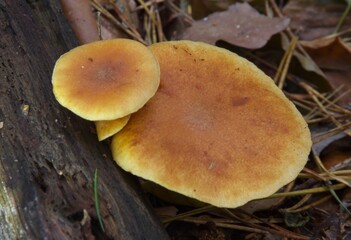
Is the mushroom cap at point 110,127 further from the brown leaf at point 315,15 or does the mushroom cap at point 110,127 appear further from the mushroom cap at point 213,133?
the brown leaf at point 315,15

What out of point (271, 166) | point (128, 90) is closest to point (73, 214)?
point (128, 90)

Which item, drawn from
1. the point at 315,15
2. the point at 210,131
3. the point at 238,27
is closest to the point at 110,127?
the point at 210,131

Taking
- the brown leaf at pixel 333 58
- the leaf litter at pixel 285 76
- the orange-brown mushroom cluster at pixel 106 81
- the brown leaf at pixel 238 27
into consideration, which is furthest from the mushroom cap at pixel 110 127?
the brown leaf at pixel 333 58

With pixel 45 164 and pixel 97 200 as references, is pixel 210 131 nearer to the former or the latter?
pixel 97 200

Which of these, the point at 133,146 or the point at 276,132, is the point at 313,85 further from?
the point at 133,146

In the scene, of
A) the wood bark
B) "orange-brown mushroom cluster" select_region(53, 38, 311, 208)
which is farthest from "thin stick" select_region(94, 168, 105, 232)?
"orange-brown mushroom cluster" select_region(53, 38, 311, 208)
